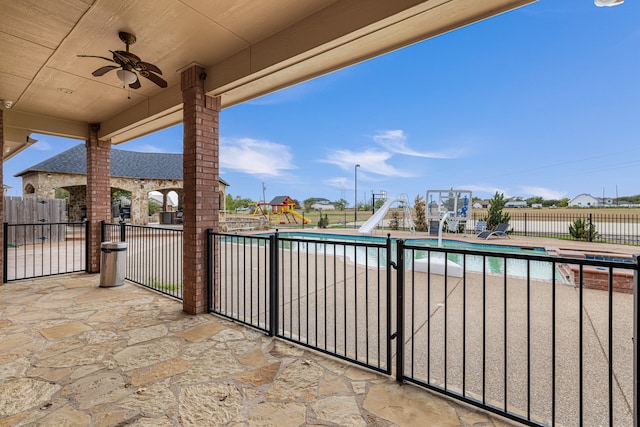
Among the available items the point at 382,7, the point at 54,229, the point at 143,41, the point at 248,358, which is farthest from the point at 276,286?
the point at 54,229

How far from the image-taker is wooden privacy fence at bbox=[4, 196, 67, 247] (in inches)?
A: 407

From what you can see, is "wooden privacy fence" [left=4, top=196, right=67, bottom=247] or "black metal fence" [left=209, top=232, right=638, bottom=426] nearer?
"black metal fence" [left=209, top=232, right=638, bottom=426]

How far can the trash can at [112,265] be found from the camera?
4.78 meters

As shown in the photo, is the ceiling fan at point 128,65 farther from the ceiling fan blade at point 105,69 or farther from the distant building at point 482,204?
the distant building at point 482,204

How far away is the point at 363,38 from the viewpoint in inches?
102

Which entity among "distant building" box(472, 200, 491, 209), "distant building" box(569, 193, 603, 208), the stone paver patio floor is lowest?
the stone paver patio floor

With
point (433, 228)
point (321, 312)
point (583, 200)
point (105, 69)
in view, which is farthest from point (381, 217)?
point (583, 200)

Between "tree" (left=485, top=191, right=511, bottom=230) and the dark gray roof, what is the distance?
15.5m

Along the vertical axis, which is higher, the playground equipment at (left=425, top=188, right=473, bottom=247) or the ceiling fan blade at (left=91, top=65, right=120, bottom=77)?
the ceiling fan blade at (left=91, top=65, right=120, bottom=77)

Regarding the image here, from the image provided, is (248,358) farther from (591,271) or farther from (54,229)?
(54,229)

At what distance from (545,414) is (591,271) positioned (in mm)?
4239

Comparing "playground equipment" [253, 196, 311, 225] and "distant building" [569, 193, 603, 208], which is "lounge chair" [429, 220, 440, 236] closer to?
"playground equipment" [253, 196, 311, 225]

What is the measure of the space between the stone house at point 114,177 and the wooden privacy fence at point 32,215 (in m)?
2.87

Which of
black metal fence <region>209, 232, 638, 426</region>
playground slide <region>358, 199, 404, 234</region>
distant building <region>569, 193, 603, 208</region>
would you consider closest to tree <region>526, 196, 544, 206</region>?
distant building <region>569, 193, 603, 208</region>
